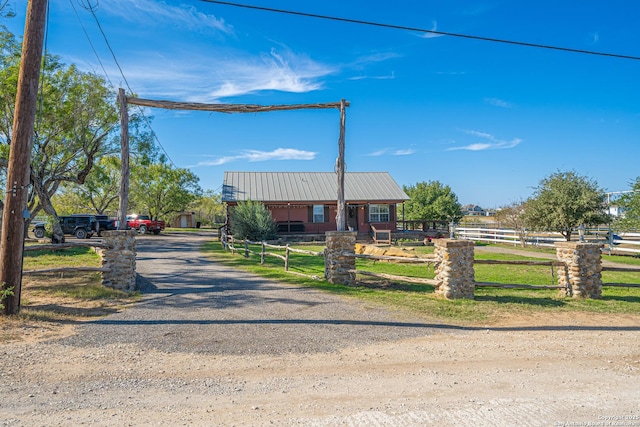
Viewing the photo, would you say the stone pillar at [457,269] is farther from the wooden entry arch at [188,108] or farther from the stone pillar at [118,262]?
the stone pillar at [118,262]

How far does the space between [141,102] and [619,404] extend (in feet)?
35.3

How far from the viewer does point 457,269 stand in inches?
355

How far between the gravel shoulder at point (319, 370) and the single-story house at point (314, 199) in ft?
72.8

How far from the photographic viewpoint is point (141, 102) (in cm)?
1020

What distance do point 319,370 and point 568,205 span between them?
24120 millimetres

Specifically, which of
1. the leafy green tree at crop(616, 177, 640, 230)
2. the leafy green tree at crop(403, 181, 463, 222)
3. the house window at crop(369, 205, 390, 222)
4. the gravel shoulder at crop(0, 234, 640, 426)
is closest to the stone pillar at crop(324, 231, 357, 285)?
the gravel shoulder at crop(0, 234, 640, 426)

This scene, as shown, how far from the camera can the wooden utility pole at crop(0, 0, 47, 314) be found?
277 inches

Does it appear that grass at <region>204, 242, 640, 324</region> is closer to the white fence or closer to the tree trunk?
the white fence

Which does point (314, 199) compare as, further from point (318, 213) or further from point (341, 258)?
point (341, 258)

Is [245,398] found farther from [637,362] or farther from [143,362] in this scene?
[637,362]

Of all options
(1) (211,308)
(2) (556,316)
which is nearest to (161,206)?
(1) (211,308)

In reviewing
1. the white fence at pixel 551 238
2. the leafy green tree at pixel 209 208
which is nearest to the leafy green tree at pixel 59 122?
the white fence at pixel 551 238

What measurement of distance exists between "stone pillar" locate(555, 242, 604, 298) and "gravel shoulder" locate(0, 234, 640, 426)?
167cm

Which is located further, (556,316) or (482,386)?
(556,316)
